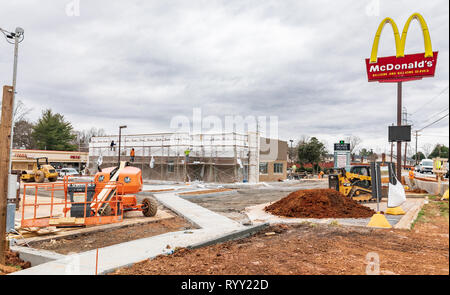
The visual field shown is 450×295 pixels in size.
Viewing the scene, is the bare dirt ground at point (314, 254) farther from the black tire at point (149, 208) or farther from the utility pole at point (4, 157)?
the black tire at point (149, 208)

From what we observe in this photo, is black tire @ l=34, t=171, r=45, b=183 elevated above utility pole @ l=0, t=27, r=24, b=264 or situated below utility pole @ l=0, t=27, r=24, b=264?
below

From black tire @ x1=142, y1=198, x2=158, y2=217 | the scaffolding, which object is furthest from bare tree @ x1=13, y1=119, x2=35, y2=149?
black tire @ x1=142, y1=198, x2=158, y2=217

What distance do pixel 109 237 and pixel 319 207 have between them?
855 cm

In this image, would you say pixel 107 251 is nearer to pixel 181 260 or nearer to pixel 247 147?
pixel 181 260

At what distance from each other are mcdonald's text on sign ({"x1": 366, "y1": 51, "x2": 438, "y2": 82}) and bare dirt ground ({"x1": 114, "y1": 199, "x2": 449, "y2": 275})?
11962 millimetres

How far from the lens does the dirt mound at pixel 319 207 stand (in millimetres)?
13109

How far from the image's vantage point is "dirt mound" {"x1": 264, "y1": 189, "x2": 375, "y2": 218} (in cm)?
1311

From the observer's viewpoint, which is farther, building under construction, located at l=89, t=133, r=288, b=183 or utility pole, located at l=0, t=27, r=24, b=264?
building under construction, located at l=89, t=133, r=288, b=183

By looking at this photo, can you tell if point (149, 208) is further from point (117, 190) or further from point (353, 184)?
point (353, 184)

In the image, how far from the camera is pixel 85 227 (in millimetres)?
10188

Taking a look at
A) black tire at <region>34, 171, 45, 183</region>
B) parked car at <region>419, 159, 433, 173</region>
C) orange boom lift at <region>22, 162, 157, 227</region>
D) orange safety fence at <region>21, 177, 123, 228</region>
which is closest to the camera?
orange safety fence at <region>21, 177, 123, 228</region>

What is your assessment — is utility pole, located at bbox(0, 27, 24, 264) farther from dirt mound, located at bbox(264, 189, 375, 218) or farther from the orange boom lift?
dirt mound, located at bbox(264, 189, 375, 218)

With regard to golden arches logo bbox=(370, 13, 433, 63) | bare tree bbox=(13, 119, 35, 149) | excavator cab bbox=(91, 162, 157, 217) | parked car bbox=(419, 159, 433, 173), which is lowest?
excavator cab bbox=(91, 162, 157, 217)

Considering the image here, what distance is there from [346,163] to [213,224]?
13074mm
